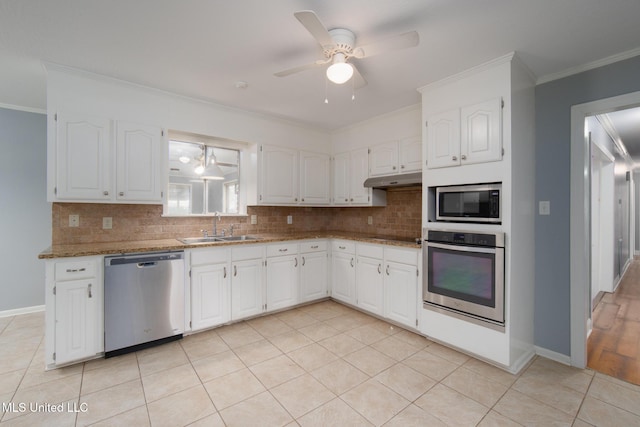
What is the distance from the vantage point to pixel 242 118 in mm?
3553

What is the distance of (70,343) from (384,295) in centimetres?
289

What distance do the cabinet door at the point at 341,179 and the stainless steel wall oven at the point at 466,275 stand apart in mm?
1635

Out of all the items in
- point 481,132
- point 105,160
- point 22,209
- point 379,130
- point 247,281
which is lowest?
point 247,281

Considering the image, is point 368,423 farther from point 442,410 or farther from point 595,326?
point 595,326

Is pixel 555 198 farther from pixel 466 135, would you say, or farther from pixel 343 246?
pixel 343 246

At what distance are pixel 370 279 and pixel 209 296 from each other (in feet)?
5.91

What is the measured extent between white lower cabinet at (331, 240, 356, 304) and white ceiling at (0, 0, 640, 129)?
191 cm

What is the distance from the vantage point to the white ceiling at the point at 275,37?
5.59 feet

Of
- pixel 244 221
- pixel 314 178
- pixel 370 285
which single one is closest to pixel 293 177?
pixel 314 178

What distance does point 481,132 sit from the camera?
2387 millimetres

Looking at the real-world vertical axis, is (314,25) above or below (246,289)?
above

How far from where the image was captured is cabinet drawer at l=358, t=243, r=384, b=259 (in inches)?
128

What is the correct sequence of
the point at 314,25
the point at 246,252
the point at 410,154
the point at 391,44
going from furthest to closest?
the point at 410,154
the point at 246,252
the point at 391,44
the point at 314,25

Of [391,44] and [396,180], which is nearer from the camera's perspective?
[391,44]
